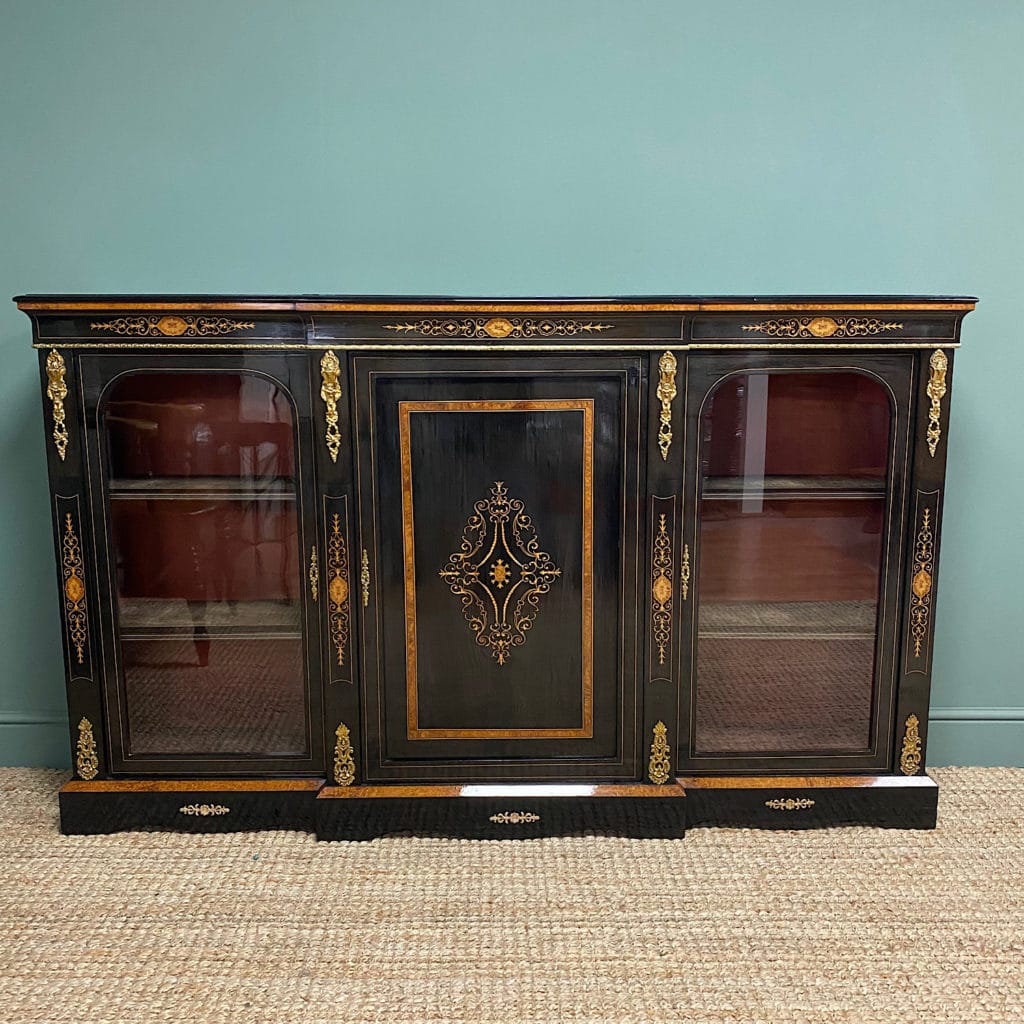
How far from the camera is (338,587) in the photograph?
5.62ft

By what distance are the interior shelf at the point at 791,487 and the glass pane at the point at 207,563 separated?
2.90 feet

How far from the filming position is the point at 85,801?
69.9 inches

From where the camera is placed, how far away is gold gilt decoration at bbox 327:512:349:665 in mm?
A: 1694

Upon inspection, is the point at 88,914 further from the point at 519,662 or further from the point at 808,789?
the point at 808,789

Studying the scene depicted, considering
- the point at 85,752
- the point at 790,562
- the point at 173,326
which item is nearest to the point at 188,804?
the point at 85,752

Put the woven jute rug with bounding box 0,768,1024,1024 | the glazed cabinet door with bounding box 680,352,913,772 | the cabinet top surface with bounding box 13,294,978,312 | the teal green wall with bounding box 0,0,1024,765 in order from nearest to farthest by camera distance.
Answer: the woven jute rug with bounding box 0,768,1024,1024, the cabinet top surface with bounding box 13,294,978,312, the glazed cabinet door with bounding box 680,352,913,772, the teal green wall with bounding box 0,0,1024,765

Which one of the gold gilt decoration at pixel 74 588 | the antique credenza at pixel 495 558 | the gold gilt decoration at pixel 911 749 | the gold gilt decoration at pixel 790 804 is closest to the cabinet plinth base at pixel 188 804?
the antique credenza at pixel 495 558

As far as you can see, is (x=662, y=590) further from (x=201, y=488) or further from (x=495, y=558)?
(x=201, y=488)

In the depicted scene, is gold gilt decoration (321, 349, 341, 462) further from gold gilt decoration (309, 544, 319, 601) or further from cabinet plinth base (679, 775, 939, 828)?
cabinet plinth base (679, 775, 939, 828)

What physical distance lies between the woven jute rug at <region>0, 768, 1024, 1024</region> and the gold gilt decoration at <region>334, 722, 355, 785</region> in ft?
0.52

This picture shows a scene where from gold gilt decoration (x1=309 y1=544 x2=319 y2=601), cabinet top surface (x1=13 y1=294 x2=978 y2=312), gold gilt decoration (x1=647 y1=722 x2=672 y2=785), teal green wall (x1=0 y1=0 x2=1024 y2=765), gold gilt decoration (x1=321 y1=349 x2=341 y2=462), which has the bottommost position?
gold gilt decoration (x1=647 y1=722 x2=672 y2=785)

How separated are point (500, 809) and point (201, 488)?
0.93 m

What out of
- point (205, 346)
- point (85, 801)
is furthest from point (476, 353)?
point (85, 801)

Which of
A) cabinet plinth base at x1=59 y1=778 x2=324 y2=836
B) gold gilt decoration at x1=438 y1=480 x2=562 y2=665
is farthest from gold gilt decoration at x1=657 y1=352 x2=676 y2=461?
cabinet plinth base at x1=59 y1=778 x2=324 y2=836
